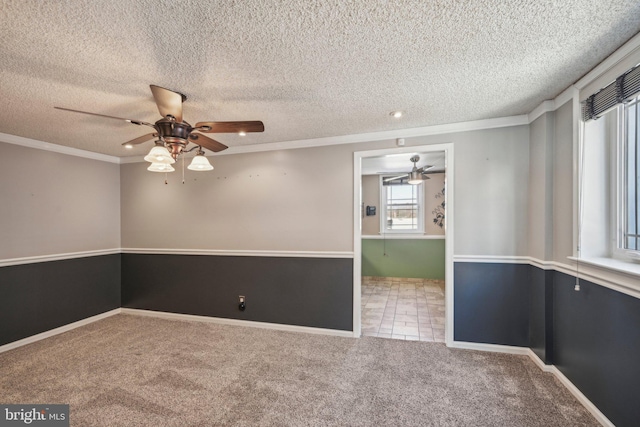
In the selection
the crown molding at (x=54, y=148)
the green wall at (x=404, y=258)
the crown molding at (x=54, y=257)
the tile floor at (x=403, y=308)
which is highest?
the crown molding at (x=54, y=148)

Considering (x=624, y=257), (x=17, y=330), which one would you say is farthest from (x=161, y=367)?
(x=624, y=257)

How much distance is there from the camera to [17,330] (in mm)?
3088

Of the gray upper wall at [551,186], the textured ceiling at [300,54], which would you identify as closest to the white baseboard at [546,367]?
the gray upper wall at [551,186]

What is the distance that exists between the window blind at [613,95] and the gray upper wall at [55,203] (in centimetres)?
545

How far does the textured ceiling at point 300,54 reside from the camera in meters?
1.34

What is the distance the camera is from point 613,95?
1.73 meters

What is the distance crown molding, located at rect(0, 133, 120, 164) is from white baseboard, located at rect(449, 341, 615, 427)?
5185mm

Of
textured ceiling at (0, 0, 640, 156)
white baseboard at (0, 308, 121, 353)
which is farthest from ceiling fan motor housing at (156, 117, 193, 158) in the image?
white baseboard at (0, 308, 121, 353)

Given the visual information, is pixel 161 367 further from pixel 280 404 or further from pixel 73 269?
pixel 73 269

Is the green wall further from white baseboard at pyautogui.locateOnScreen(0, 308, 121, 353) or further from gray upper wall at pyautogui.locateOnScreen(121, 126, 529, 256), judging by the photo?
white baseboard at pyautogui.locateOnScreen(0, 308, 121, 353)

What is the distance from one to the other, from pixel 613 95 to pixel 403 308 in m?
3.40

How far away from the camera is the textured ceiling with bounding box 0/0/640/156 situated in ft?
4.38

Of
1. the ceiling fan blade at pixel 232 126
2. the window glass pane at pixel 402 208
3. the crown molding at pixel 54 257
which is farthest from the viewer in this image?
the window glass pane at pixel 402 208

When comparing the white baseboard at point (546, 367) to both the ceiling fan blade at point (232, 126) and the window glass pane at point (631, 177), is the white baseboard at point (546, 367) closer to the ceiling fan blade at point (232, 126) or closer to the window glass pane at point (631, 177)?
the window glass pane at point (631, 177)
